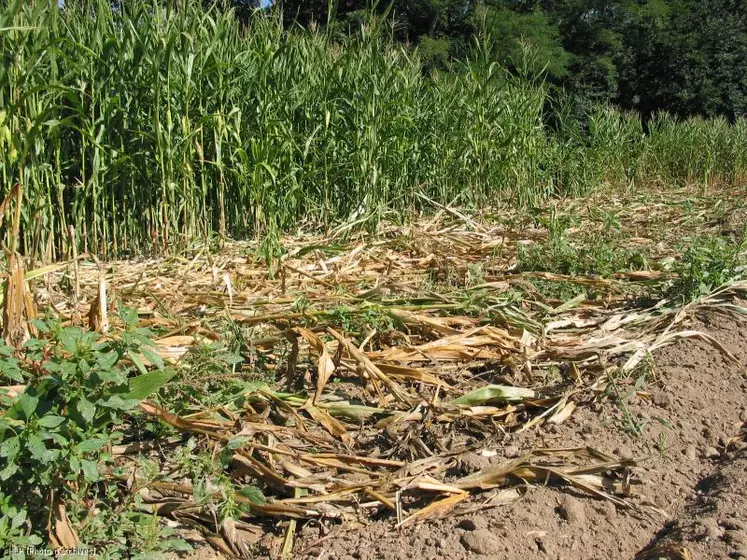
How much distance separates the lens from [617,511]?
2248mm

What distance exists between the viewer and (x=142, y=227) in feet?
17.7

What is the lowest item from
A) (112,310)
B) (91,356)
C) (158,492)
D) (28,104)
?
(158,492)

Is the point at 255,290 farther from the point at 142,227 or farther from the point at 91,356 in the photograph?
the point at 91,356

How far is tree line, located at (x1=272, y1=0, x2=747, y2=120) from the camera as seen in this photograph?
20672 millimetres

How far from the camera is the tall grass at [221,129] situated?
4.43m

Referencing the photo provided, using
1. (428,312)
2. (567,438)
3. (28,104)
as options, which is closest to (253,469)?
(567,438)

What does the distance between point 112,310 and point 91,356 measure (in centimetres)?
109

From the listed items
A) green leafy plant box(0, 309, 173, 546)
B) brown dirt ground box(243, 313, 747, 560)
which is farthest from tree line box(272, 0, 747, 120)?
green leafy plant box(0, 309, 173, 546)

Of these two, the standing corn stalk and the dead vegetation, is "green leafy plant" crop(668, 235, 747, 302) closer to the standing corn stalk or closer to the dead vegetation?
the dead vegetation

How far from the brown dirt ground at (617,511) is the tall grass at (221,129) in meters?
2.36

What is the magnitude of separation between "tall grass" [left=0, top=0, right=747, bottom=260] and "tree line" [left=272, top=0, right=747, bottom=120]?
13554mm

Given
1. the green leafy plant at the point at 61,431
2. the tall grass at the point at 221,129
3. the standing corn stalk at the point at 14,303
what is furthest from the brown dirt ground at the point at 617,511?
the tall grass at the point at 221,129

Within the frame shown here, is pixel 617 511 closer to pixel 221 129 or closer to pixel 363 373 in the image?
pixel 363 373

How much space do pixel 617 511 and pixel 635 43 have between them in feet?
76.6
